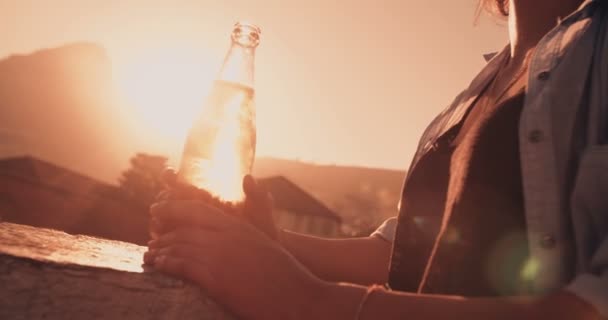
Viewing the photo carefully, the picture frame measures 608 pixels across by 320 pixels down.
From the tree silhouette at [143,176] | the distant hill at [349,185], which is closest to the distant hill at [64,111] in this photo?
the distant hill at [349,185]

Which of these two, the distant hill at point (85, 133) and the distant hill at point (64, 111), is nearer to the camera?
the distant hill at point (85, 133)

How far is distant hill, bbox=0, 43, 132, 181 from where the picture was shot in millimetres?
91062

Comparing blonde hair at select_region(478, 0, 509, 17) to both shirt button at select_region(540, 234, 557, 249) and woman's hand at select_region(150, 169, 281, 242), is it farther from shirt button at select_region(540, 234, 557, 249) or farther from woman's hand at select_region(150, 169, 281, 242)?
woman's hand at select_region(150, 169, 281, 242)

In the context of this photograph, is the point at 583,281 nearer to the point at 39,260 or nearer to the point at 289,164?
the point at 39,260

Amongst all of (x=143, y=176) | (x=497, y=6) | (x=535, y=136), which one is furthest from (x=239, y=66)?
(x=143, y=176)

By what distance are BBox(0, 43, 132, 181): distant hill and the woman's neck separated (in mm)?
94138

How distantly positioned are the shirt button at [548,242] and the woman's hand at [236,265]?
0.66 m

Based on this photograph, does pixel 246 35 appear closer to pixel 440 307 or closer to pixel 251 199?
pixel 251 199

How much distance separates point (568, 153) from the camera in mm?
1189

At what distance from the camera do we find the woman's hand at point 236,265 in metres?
0.91

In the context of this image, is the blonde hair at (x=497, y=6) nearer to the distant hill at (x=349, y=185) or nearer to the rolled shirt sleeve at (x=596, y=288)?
the rolled shirt sleeve at (x=596, y=288)

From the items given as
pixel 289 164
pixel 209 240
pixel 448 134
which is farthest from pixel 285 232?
pixel 289 164

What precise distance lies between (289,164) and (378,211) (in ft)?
78.7

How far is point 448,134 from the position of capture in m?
1.77
